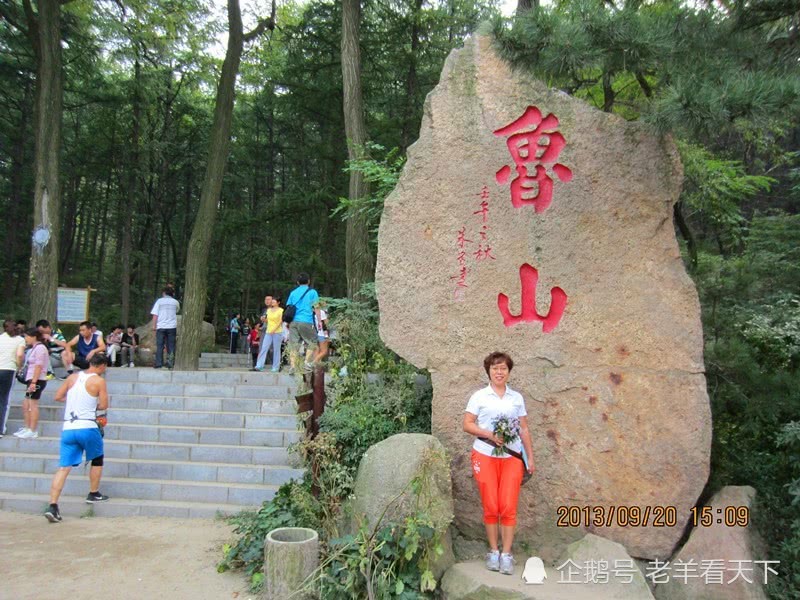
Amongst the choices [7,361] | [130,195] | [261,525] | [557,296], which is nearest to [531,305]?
[557,296]

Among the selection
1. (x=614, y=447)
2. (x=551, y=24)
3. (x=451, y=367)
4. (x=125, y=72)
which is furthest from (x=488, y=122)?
(x=125, y=72)

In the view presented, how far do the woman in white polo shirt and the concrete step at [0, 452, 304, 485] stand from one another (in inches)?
100

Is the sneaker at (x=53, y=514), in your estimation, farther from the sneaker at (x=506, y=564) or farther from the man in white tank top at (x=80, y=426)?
the sneaker at (x=506, y=564)

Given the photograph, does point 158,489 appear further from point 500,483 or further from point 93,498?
point 500,483

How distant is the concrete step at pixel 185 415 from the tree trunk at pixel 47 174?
327 centimetres

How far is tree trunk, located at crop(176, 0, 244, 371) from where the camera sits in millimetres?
9969

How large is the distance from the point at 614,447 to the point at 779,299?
3268mm

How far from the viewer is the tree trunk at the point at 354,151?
29.5ft

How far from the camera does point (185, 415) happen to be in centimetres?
740

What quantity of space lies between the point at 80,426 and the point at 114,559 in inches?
55.4

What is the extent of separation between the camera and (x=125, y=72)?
67.2ft

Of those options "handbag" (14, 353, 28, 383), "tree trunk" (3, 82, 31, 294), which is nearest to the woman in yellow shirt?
"handbag" (14, 353, 28, 383)

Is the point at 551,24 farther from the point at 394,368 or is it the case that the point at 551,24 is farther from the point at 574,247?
the point at 394,368

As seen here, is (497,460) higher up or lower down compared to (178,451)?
higher up
